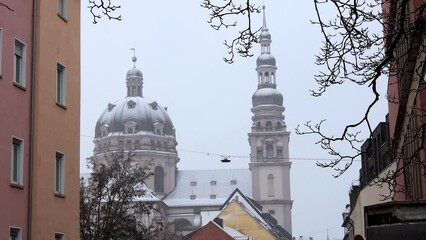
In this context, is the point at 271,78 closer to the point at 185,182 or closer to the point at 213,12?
the point at 185,182

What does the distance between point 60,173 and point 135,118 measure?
133303 mm

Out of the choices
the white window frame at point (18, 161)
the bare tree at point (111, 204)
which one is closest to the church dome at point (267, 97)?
the bare tree at point (111, 204)

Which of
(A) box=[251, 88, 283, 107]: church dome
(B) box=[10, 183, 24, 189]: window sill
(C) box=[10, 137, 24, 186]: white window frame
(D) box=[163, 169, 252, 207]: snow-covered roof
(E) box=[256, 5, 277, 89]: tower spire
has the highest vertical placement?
(E) box=[256, 5, 277, 89]: tower spire

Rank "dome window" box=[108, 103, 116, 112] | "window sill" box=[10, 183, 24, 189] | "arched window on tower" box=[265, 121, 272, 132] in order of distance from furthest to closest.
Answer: "dome window" box=[108, 103, 116, 112]
"arched window on tower" box=[265, 121, 272, 132]
"window sill" box=[10, 183, 24, 189]

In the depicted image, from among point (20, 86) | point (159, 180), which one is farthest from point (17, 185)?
point (159, 180)

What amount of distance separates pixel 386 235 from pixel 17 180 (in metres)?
15.4

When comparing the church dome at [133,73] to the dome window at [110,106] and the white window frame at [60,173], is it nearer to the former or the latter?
the dome window at [110,106]

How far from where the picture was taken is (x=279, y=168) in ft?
500

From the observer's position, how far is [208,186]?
551 feet

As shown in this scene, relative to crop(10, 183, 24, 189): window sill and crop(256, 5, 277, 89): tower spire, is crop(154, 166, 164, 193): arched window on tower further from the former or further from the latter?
crop(10, 183, 24, 189): window sill

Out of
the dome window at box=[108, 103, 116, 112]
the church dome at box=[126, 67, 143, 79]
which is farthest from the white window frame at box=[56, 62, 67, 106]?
the church dome at box=[126, 67, 143, 79]

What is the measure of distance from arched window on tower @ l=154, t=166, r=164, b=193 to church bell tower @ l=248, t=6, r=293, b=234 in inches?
609

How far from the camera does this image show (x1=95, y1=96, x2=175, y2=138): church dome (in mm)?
157500

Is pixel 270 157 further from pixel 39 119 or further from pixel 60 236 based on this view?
pixel 39 119
